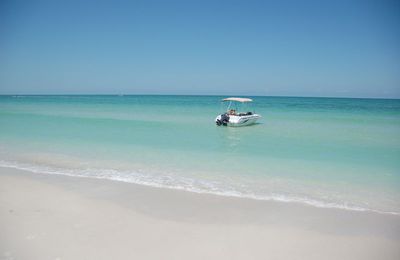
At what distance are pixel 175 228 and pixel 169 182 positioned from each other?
2539mm

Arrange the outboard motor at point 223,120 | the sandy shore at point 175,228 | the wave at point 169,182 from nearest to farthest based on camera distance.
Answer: the sandy shore at point 175,228 → the wave at point 169,182 → the outboard motor at point 223,120

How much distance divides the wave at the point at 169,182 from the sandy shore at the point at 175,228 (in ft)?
0.93

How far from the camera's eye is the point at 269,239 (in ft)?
14.4

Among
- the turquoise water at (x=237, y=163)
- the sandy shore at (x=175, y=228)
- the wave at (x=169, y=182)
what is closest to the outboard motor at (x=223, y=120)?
the turquoise water at (x=237, y=163)

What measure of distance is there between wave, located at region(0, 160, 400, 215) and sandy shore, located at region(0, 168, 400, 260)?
0.28 meters

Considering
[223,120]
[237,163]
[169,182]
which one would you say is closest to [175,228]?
[169,182]

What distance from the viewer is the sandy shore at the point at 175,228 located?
399 cm

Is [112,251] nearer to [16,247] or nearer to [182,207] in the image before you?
[16,247]

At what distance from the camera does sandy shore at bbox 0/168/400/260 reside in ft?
13.1

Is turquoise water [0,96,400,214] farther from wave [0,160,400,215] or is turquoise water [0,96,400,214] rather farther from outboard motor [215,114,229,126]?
outboard motor [215,114,229,126]

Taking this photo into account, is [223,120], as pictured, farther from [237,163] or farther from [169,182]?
[169,182]

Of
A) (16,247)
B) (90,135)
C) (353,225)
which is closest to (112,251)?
(16,247)

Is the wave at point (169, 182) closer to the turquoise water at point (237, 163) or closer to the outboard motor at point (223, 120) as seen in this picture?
the turquoise water at point (237, 163)

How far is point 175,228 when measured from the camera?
4660 millimetres
